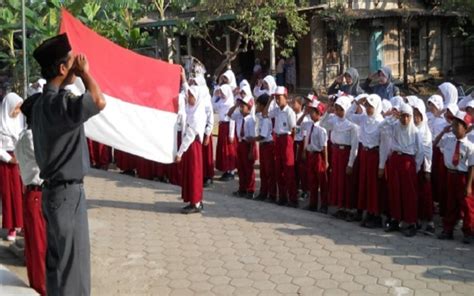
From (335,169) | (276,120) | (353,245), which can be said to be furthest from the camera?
(276,120)

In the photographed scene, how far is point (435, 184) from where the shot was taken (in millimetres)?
7926

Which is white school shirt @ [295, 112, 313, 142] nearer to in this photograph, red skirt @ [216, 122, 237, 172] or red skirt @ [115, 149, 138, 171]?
red skirt @ [216, 122, 237, 172]

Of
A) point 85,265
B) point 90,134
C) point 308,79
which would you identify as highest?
point 308,79

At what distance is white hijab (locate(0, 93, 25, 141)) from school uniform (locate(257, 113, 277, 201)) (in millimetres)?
3562

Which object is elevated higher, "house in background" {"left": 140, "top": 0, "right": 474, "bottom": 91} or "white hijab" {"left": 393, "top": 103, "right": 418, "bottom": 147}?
"house in background" {"left": 140, "top": 0, "right": 474, "bottom": 91}

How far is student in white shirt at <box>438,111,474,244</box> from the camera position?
22.5ft

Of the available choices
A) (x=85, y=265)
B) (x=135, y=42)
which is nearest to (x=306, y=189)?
(x=85, y=265)

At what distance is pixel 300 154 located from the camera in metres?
9.23

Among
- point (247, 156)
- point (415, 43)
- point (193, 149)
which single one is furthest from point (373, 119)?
point (415, 43)

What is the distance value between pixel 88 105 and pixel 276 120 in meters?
5.33

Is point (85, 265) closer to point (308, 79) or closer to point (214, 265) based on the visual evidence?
point (214, 265)

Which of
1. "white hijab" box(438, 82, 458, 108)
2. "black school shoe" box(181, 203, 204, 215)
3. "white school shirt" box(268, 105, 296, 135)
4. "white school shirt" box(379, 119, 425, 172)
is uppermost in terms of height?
"white hijab" box(438, 82, 458, 108)

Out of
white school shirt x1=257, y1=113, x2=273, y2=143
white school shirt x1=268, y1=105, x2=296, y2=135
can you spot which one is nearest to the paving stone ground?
white school shirt x1=257, y1=113, x2=273, y2=143

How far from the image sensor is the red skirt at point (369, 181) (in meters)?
7.58
